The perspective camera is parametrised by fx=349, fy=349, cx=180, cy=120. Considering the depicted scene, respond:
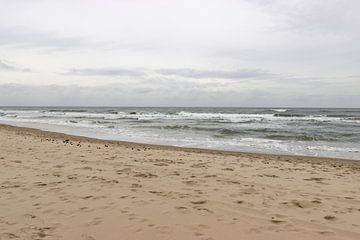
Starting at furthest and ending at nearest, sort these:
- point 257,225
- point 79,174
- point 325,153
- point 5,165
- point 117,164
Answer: point 325,153
point 117,164
point 5,165
point 79,174
point 257,225

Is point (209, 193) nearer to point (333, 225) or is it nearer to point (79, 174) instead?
point (333, 225)

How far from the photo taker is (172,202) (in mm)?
4832

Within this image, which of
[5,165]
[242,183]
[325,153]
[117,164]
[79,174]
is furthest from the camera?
[325,153]

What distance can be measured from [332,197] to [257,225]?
1959 millimetres

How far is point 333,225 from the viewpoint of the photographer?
4.02 metres

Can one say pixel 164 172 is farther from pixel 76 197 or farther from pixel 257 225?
pixel 257 225

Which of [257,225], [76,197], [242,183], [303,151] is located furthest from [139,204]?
[303,151]

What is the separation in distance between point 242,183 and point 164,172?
167cm

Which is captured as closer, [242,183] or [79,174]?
[242,183]

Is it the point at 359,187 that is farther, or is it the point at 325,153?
the point at 325,153

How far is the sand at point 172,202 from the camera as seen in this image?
12.5 feet

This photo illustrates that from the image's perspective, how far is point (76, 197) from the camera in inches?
198

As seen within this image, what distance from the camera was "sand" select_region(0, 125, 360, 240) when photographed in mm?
3812

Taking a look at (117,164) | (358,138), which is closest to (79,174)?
(117,164)
